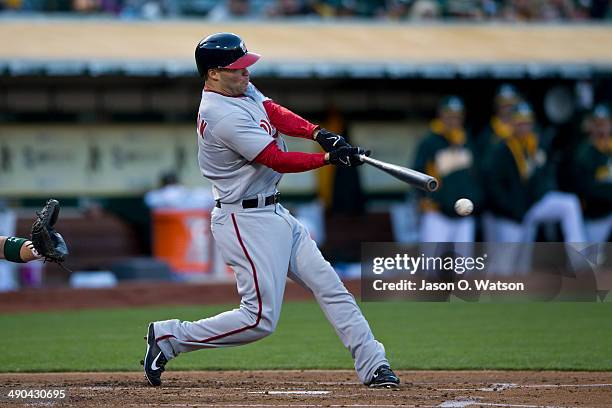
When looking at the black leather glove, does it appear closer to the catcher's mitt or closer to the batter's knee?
the batter's knee

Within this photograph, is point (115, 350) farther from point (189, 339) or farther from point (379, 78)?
point (379, 78)

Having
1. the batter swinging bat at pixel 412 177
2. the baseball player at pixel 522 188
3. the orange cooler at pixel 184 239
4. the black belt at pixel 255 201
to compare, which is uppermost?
the batter swinging bat at pixel 412 177

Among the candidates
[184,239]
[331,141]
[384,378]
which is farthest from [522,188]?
[331,141]

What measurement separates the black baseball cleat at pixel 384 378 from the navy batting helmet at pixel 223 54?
68.9 inches

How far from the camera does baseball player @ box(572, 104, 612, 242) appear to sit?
15234mm

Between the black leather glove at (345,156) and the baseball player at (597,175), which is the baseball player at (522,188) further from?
the black leather glove at (345,156)

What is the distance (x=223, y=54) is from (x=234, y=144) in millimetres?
483

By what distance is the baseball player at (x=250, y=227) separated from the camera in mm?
6621

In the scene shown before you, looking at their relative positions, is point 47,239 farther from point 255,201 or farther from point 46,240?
point 255,201

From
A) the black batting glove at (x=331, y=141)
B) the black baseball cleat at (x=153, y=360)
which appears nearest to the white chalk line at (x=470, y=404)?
the black batting glove at (x=331, y=141)

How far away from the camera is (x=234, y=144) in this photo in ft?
21.5

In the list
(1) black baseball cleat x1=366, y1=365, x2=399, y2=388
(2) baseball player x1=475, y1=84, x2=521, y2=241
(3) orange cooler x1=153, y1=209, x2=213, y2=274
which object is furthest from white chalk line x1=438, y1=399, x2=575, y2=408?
(3) orange cooler x1=153, y1=209, x2=213, y2=274

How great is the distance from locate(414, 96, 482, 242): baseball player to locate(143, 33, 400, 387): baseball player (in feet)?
25.4

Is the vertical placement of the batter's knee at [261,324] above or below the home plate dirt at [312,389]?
above
